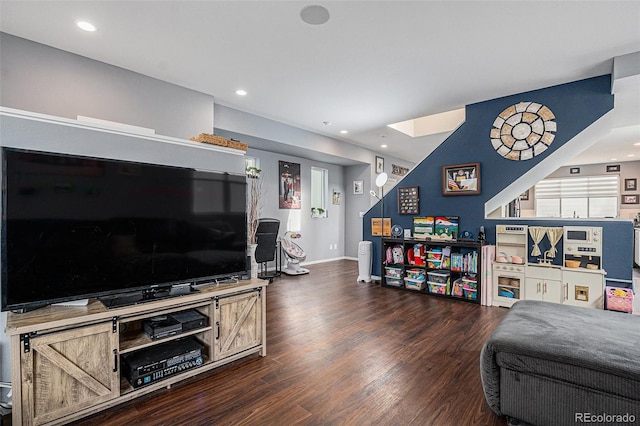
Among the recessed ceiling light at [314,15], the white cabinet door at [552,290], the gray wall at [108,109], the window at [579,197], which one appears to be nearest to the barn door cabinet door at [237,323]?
the gray wall at [108,109]

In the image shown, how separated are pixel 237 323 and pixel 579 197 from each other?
10442 mm

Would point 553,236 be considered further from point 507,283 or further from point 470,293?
point 470,293

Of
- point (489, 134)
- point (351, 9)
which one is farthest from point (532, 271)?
point (351, 9)

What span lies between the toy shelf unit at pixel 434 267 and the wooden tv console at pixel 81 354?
3.37 m

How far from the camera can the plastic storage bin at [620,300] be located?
10.8 feet

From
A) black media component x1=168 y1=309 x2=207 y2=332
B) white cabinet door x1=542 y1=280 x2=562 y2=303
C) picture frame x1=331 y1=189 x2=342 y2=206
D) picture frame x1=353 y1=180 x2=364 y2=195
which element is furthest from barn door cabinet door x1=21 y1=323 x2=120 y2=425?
picture frame x1=353 y1=180 x2=364 y2=195

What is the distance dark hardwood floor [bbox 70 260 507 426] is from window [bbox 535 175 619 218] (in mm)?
7353

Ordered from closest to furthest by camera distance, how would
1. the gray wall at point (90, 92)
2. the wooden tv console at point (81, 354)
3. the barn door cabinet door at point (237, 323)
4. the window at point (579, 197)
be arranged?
the wooden tv console at point (81, 354)
the barn door cabinet door at point (237, 323)
the gray wall at point (90, 92)
the window at point (579, 197)

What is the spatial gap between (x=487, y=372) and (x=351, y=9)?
9.09ft

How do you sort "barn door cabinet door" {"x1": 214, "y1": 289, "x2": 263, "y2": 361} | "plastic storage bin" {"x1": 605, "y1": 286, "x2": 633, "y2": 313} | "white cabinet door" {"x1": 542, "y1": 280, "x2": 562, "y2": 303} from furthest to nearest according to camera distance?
"white cabinet door" {"x1": 542, "y1": 280, "x2": 562, "y2": 303}
"plastic storage bin" {"x1": 605, "y1": 286, "x2": 633, "y2": 313}
"barn door cabinet door" {"x1": 214, "y1": 289, "x2": 263, "y2": 361}

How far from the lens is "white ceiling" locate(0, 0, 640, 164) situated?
2.40m

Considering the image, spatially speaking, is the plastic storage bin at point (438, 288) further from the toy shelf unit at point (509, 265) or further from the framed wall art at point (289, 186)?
the framed wall art at point (289, 186)

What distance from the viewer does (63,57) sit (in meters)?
3.03

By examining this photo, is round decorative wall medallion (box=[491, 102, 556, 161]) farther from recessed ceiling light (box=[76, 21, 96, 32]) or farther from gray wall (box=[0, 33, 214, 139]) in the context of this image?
recessed ceiling light (box=[76, 21, 96, 32])
